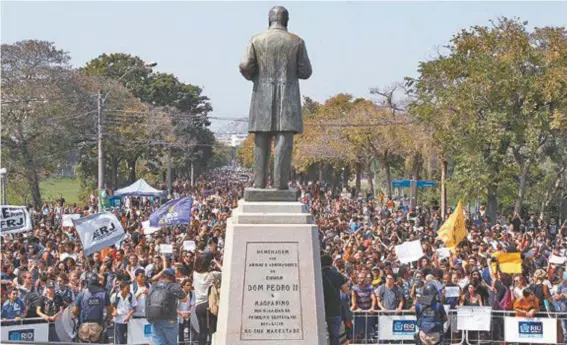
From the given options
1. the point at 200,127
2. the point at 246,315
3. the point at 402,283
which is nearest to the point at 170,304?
the point at 246,315

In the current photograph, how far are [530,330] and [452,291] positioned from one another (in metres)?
1.45

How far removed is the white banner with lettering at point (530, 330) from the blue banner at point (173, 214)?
10.4m

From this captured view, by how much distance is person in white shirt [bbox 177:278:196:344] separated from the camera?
15953mm

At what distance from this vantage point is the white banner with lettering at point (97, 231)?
63.9ft

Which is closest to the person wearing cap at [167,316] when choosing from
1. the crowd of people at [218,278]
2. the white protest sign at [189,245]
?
the crowd of people at [218,278]

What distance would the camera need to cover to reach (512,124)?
38.6 metres

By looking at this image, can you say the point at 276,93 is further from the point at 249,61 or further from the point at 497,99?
the point at 497,99

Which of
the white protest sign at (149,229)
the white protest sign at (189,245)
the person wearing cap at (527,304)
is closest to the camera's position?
the person wearing cap at (527,304)

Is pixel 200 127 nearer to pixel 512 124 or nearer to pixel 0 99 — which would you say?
pixel 0 99

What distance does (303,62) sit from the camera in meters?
12.4

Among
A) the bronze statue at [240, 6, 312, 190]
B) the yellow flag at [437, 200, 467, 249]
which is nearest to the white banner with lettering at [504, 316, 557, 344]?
the yellow flag at [437, 200, 467, 249]

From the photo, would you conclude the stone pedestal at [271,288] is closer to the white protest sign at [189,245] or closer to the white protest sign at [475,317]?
the white protest sign at [475,317]

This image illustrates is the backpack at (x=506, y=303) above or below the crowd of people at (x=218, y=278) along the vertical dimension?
below

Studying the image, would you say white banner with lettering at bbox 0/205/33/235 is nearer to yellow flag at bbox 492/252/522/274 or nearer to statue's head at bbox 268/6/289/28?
yellow flag at bbox 492/252/522/274
